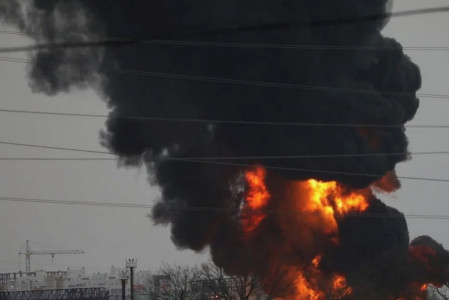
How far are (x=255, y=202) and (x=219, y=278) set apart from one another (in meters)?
6.26

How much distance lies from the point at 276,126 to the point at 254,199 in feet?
21.6

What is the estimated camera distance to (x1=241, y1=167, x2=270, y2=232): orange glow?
57.0 m

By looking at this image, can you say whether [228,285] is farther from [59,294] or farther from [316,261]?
[59,294]

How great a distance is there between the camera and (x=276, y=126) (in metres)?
53.2

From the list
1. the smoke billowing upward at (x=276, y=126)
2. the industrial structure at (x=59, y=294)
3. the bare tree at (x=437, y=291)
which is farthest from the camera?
the industrial structure at (x=59, y=294)

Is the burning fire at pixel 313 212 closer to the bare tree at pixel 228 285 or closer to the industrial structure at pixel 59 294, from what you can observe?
the bare tree at pixel 228 285

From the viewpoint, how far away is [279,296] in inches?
2327

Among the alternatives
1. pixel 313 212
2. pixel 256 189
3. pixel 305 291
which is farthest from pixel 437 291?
pixel 256 189

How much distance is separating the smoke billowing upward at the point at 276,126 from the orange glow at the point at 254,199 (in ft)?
0.33

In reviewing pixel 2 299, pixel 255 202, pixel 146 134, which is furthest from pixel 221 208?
pixel 2 299

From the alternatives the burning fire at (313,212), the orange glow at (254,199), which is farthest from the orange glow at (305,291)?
the orange glow at (254,199)

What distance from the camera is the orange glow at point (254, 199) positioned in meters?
57.0

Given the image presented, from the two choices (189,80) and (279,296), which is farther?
(279,296)

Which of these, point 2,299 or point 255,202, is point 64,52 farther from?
point 2,299
